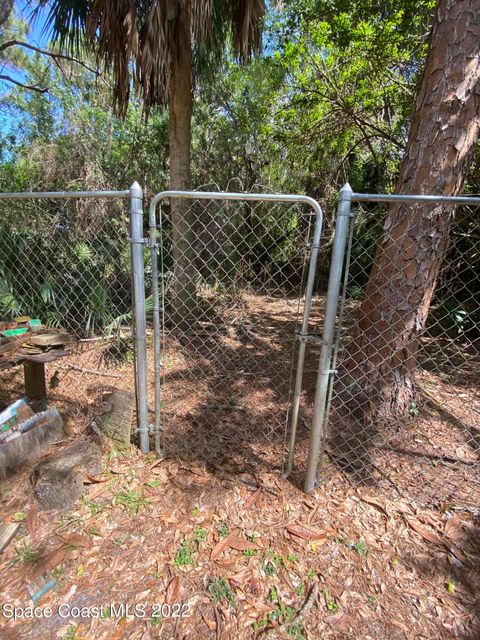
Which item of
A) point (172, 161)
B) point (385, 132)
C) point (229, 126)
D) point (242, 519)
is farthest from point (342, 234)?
point (229, 126)

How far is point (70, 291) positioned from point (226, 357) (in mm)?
2091

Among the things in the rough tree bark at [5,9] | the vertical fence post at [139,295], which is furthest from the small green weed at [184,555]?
the rough tree bark at [5,9]

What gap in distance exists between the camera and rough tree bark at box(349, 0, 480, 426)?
6.32ft

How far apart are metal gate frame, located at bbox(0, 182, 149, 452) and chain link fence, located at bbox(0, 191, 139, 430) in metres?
1.03

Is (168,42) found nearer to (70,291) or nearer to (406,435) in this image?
(70,291)

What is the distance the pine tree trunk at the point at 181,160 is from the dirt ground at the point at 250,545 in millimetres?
2032

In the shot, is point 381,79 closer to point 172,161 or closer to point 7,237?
point 172,161

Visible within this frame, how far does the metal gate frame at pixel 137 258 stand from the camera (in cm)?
175

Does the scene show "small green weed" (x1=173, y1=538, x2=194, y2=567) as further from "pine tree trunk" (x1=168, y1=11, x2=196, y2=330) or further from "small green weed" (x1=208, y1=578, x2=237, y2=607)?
"pine tree trunk" (x1=168, y1=11, x2=196, y2=330)

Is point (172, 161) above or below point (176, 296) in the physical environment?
above

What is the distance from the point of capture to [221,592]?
1453 millimetres

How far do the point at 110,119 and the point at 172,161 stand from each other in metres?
2.85

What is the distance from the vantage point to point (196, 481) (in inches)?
81.0

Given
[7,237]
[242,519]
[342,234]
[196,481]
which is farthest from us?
[7,237]
